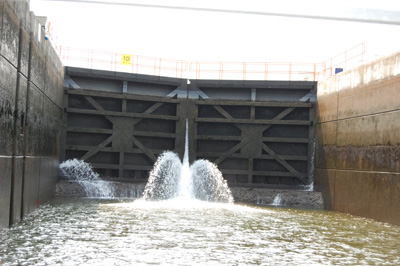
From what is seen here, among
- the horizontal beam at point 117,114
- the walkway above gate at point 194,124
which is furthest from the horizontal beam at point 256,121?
the horizontal beam at point 117,114

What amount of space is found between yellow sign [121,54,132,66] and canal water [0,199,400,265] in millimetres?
9612

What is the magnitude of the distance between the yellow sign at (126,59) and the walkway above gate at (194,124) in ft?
5.47

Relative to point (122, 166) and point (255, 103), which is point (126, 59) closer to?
point (122, 166)

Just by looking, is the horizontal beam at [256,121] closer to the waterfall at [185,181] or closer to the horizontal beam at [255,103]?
the horizontal beam at [255,103]

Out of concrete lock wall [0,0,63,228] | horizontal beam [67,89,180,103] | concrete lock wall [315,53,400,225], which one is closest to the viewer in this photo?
concrete lock wall [0,0,63,228]

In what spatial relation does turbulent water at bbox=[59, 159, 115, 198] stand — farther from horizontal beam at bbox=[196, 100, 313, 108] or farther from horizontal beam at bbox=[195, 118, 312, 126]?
horizontal beam at bbox=[196, 100, 313, 108]

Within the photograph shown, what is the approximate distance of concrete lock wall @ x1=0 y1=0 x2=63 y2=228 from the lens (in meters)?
9.45

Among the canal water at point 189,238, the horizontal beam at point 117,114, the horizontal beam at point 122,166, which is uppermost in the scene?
the horizontal beam at point 117,114

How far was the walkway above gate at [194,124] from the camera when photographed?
20.0m

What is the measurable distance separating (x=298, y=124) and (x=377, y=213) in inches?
274

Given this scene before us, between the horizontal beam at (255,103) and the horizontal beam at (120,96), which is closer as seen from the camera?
the horizontal beam at (120,96)

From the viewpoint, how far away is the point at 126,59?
73.1ft

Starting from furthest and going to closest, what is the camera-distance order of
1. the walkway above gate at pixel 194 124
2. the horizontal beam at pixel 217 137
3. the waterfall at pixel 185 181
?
the horizontal beam at pixel 217 137, the walkway above gate at pixel 194 124, the waterfall at pixel 185 181

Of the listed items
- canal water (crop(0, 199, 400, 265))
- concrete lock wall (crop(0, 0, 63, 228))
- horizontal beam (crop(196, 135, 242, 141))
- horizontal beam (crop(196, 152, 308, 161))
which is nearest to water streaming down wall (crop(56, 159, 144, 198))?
concrete lock wall (crop(0, 0, 63, 228))
